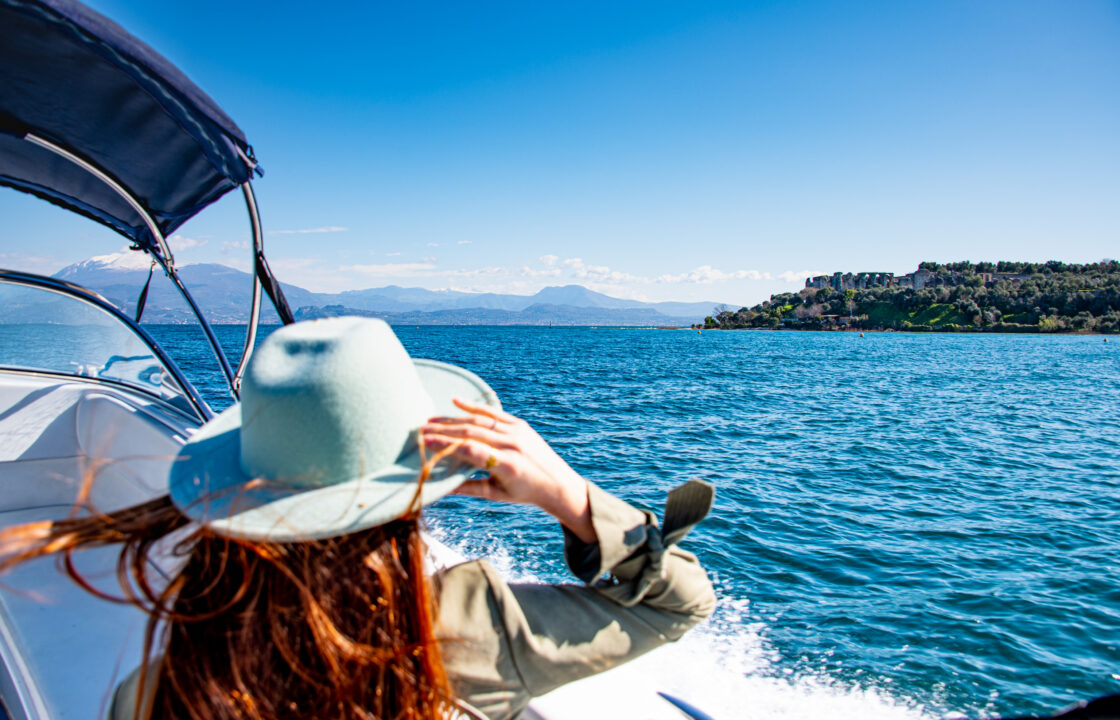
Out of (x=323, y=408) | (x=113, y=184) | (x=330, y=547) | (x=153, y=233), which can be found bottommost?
(x=330, y=547)

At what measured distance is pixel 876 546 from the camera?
8383mm

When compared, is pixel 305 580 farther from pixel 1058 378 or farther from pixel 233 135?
pixel 1058 378

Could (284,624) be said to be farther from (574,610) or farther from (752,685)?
(752,685)

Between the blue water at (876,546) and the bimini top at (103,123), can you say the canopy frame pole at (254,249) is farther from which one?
the blue water at (876,546)

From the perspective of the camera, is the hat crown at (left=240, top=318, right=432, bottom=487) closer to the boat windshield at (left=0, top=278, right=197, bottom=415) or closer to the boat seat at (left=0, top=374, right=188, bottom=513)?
the boat seat at (left=0, top=374, right=188, bottom=513)

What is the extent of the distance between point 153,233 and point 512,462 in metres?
5.32

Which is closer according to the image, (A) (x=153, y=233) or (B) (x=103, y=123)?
(B) (x=103, y=123)

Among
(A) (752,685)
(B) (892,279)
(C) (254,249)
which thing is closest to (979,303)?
(B) (892,279)

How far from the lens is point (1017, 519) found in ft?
32.4

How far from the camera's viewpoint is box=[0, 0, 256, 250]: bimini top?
231cm

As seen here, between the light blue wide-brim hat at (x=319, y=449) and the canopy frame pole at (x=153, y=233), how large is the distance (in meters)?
3.75

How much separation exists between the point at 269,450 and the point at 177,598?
276mm

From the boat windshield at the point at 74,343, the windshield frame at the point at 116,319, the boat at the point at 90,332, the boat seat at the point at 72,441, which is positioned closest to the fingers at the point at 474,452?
the boat at the point at 90,332

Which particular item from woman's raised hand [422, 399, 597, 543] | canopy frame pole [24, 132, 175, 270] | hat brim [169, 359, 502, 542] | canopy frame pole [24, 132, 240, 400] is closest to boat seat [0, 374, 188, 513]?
canopy frame pole [24, 132, 240, 400]
